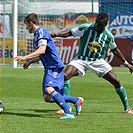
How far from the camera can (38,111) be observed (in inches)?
507

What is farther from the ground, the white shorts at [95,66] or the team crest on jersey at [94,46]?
the team crest on jersey at [94,46]

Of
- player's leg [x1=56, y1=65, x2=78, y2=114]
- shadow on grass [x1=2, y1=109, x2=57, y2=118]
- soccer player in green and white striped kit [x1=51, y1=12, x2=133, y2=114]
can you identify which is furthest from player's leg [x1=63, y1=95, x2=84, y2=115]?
soccer player in green and white striped kit [x1=51, y1=12, x2=133, y2=114]

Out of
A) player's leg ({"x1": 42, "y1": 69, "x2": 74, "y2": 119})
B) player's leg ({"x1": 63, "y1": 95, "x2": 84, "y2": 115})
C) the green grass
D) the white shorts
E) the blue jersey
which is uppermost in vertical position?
the blue jersey

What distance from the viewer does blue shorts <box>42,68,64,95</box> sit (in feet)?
38.3

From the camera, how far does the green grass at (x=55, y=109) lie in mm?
10258

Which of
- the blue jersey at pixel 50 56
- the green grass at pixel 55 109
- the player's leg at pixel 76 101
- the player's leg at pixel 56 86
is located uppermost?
the blue jersey at pixel 50 56

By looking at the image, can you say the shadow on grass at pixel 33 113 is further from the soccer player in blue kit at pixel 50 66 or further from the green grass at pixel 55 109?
the soccer player in blue kit at pixel 50 66

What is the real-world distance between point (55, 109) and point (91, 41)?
164 cm

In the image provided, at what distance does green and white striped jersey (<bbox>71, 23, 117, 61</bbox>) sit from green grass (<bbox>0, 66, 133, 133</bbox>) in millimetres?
1117

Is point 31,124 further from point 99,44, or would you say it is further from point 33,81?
point 33,81

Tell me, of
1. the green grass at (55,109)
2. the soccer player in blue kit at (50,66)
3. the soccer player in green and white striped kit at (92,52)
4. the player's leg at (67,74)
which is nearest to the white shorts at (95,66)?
the soccer player in green and white striped kit at (92,52)

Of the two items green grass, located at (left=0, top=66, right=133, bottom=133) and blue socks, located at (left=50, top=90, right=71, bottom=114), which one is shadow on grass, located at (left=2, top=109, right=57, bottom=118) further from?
blue socks, located at (left=50, top=90, right=71, bottom=114)

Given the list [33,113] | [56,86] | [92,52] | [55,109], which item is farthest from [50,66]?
[55,109]

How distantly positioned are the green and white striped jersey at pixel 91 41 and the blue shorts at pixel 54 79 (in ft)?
4.28
